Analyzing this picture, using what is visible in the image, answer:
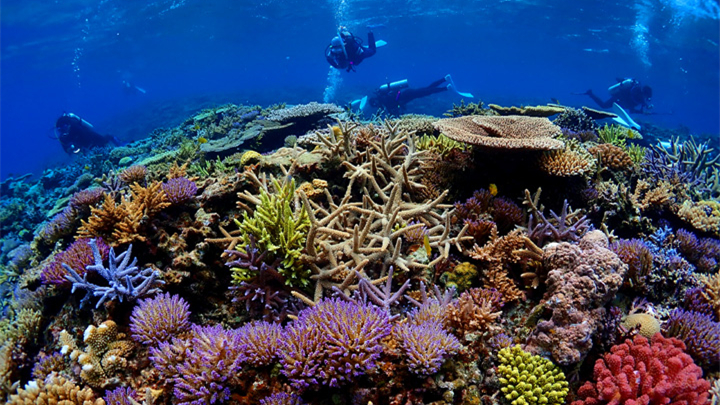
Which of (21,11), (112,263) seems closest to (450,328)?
(112,263)

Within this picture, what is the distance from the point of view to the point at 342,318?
243cm

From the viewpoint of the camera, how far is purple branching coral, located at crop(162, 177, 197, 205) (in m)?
4.06

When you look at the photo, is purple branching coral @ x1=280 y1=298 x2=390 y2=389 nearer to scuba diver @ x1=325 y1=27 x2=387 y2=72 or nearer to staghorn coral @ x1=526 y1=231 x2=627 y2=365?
staghorn coral @ x1=526 y1=231 x2=627 y2=365

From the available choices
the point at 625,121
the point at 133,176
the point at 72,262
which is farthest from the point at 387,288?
the point at 625,121

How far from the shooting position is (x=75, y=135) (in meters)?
17.2

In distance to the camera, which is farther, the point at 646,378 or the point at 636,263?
the point at 636,263

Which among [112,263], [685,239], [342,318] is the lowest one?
[685,239]

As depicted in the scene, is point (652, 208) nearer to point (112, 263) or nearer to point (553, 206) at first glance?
point (553, 206)

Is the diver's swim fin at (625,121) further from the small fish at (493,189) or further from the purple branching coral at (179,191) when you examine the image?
the purple branching coral at (179,191)

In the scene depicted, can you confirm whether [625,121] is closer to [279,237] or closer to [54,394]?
[279,237]

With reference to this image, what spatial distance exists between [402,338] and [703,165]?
851cm

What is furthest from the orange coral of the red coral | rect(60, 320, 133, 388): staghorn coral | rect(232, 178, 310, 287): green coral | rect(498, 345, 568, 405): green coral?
the red coral

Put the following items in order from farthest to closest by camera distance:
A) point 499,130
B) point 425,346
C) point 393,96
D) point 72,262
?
point 393,96 < point 499,130 < point 72,262 < point 425,346

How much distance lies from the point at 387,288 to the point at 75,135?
2174cm
